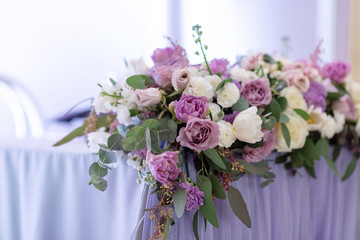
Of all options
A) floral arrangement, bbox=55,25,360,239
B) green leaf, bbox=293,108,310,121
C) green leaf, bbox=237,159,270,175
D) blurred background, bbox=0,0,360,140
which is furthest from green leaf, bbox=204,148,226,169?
blurred background, bbox=0,0,360,140

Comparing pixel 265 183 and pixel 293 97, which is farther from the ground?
pixel 293 97

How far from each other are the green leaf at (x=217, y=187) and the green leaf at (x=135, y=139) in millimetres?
158

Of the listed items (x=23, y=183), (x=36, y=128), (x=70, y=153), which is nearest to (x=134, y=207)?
(x=70, y=153)

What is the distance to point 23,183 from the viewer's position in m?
1.14

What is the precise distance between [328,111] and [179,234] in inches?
25.5

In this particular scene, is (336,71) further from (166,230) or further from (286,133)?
(166,230)

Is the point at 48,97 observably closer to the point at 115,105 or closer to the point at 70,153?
the point at 70,153

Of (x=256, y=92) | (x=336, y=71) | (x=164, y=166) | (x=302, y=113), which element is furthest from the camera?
(x=336, y=71)

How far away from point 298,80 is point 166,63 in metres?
0.41

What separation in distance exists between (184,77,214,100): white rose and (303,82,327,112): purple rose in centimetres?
40

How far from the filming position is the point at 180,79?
85 centimetres

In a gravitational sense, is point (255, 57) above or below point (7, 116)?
above

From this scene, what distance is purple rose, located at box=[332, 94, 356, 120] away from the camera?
1241mm

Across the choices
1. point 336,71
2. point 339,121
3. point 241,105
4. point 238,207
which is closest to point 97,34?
point 336,71
